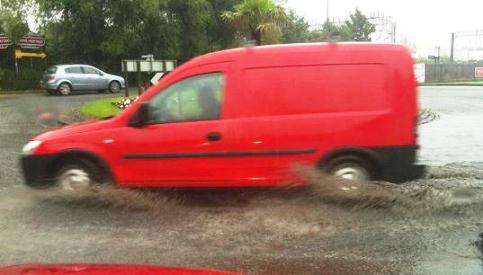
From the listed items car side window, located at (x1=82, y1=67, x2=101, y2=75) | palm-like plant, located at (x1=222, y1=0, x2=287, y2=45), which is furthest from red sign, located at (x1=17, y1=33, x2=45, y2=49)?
palm-like plant, located at (x1=222, y1=0, x2=287, y2=45)

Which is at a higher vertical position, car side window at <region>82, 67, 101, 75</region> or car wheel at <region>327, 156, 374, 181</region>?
car side window at <region>82, 67, 101, 75</region>

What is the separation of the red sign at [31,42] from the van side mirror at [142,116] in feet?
101

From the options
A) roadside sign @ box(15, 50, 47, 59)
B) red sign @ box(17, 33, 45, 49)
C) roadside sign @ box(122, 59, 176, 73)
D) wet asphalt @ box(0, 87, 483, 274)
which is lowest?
wet asphalt @ box(0, 87, 483, 274)

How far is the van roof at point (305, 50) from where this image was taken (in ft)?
23.3

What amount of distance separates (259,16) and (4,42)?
17.2m

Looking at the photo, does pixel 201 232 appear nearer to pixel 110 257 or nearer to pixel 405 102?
pixel 110 257

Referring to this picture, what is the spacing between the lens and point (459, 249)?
5.71 m

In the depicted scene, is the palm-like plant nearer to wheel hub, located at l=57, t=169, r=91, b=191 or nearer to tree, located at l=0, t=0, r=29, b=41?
tree, located at l=0, t=0, r=29, b=41

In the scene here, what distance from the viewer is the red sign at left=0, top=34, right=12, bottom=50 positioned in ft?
114

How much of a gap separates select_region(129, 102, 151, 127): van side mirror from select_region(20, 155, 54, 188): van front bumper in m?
1.14

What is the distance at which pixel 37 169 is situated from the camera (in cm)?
757

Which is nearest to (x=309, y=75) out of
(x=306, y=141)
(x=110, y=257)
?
(x=306, y=141)

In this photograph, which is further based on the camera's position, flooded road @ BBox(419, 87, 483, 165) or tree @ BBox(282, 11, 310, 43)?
tree @ BBox(282, 11, 310, 43)

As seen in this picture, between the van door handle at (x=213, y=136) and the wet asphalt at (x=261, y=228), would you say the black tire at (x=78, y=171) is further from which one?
the van door handle at (x=213, y=136)
